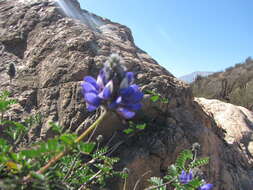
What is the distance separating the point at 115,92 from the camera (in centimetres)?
162

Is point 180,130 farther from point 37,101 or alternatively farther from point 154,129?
point 37,101

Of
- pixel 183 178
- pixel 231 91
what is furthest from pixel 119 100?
pixel 231 91

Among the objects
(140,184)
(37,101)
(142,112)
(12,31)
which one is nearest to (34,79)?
(37,101)

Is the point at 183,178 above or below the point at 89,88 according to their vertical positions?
below

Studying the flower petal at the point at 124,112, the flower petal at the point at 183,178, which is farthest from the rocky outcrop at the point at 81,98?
the flower petal at the point at 124,112

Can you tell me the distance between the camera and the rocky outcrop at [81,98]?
3.72m

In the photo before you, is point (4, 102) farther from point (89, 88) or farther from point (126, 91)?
point (126, 91)

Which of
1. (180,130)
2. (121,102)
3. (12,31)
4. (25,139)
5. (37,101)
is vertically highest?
(12,31)

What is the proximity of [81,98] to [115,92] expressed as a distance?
224 cm

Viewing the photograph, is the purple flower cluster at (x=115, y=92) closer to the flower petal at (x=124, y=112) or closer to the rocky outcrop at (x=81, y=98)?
the flower petal at (x=124, y=112)

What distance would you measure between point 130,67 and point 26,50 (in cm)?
194

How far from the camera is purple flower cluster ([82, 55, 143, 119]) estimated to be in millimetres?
1601

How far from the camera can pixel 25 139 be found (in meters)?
3.59

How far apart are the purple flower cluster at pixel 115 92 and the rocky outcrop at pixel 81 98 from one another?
1.99 metres
